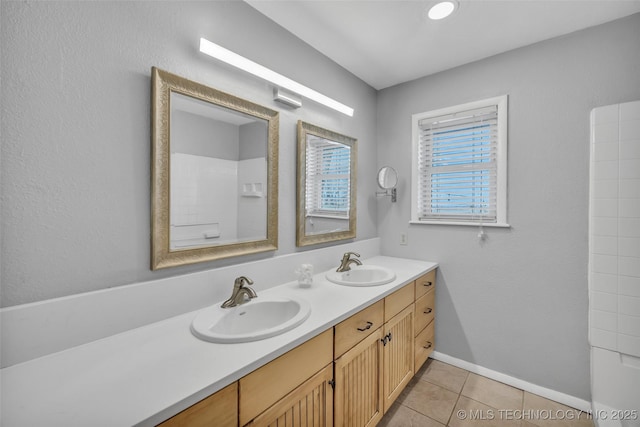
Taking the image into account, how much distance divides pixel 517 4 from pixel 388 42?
28.4 inches

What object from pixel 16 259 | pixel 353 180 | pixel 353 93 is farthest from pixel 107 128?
pixel 353 93

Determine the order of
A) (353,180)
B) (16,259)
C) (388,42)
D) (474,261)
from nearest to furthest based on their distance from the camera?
1. (16,259)
2. (388,42)
3. (474,261)
4. (353,180)

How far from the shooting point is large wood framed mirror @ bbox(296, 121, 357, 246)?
1843mm

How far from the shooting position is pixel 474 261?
2125 mm

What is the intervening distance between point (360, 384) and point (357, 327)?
1.01ft

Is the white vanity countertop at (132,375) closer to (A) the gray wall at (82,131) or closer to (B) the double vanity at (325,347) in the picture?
(B) the double vanity at (325,347)

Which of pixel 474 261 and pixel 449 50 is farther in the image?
pixel 474 261

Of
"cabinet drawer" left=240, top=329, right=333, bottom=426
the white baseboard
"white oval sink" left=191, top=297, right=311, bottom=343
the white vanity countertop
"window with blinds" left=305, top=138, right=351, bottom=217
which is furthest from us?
"window with blinds" left=305, top=138, right=351, bottom=217

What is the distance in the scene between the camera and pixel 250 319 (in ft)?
4.38

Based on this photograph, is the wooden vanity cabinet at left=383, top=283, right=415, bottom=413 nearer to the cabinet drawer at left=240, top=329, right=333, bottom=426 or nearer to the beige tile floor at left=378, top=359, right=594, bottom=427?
the beige tile floor at left=378, top=359, right=594, bottom=427

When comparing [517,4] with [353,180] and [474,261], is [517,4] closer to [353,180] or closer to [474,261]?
[353,180]

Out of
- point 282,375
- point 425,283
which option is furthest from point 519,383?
point 282,375

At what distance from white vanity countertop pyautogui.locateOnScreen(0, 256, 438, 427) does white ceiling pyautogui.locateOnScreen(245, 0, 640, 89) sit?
1678 mm

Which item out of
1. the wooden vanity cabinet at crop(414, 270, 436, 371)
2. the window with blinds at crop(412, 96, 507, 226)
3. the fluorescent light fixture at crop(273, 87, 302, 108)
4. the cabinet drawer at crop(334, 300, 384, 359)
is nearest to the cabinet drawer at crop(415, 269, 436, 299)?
the wooden vanity cabinet at crop(414, 270, 436, 371)
